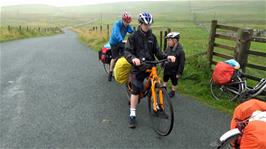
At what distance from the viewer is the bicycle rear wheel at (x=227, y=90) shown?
739 cm

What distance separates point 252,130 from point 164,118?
7.53 ft

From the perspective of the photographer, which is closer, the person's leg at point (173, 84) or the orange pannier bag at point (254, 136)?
the orange pannier bag at point (254, 136)

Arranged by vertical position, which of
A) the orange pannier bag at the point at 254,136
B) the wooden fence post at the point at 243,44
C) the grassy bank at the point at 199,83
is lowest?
the grassy bank at the point at 199,83

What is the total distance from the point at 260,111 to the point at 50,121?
4.14 metres

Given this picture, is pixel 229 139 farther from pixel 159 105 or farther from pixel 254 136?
pixel 159 105

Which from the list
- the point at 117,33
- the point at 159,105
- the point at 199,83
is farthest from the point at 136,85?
the point at 199,83

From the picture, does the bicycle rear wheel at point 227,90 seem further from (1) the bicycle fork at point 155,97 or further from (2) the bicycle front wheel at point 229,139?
(2) the bicycle front wheel at point 229,139

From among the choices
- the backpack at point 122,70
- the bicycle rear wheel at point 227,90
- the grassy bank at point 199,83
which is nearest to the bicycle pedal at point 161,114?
the backpack at point 122,70

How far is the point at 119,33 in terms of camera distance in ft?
28.1

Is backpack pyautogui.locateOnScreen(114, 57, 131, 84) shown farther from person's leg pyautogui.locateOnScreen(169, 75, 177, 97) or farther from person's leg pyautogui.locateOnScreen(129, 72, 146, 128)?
person's leg pyautogui.locateOnScreen(169, 75, 177, 97)

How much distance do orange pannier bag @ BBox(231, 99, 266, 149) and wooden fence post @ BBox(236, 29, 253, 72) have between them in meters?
4.91

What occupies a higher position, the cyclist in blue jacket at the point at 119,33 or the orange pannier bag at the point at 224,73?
the cyclist in blue jacket at the point at 119,33

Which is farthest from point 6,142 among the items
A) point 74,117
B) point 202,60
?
point 202,60

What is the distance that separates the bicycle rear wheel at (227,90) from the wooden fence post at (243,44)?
1.11m
